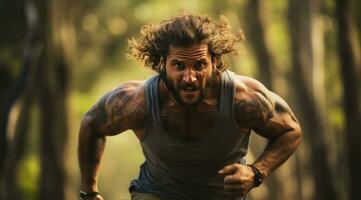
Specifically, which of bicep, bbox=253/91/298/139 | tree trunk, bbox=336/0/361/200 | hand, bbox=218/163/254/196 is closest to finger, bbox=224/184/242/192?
hand, bbox=218/163/254/196

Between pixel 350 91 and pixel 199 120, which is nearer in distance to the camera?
pixel 199 120

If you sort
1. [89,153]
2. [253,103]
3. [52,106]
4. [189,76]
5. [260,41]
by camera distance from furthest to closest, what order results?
[260,41] < [52,106] < [89,153] < [253,103] < [189,76]

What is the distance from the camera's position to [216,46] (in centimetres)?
809

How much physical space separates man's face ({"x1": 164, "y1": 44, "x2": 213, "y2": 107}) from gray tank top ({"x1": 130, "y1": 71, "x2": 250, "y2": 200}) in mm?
232

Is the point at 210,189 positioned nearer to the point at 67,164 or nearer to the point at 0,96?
the point at 67,164

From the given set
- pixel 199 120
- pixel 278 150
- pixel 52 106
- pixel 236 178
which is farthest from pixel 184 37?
pixel 52 106

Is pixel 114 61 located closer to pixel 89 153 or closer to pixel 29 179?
pixel 29 179

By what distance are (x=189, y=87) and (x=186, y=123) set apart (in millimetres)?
474

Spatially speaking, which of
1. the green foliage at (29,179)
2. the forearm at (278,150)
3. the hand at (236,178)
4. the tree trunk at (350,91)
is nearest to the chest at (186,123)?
the forearm at (278,150)

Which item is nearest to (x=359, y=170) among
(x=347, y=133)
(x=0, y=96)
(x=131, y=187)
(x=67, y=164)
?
(x=347, y=133)

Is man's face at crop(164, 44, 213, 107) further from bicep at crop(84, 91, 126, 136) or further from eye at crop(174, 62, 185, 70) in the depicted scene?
bicep at crop(84, 91, 126, 136)

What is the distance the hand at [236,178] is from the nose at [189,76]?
0.64 m

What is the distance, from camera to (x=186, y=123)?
8.05m

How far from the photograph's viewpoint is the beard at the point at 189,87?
7.64m
